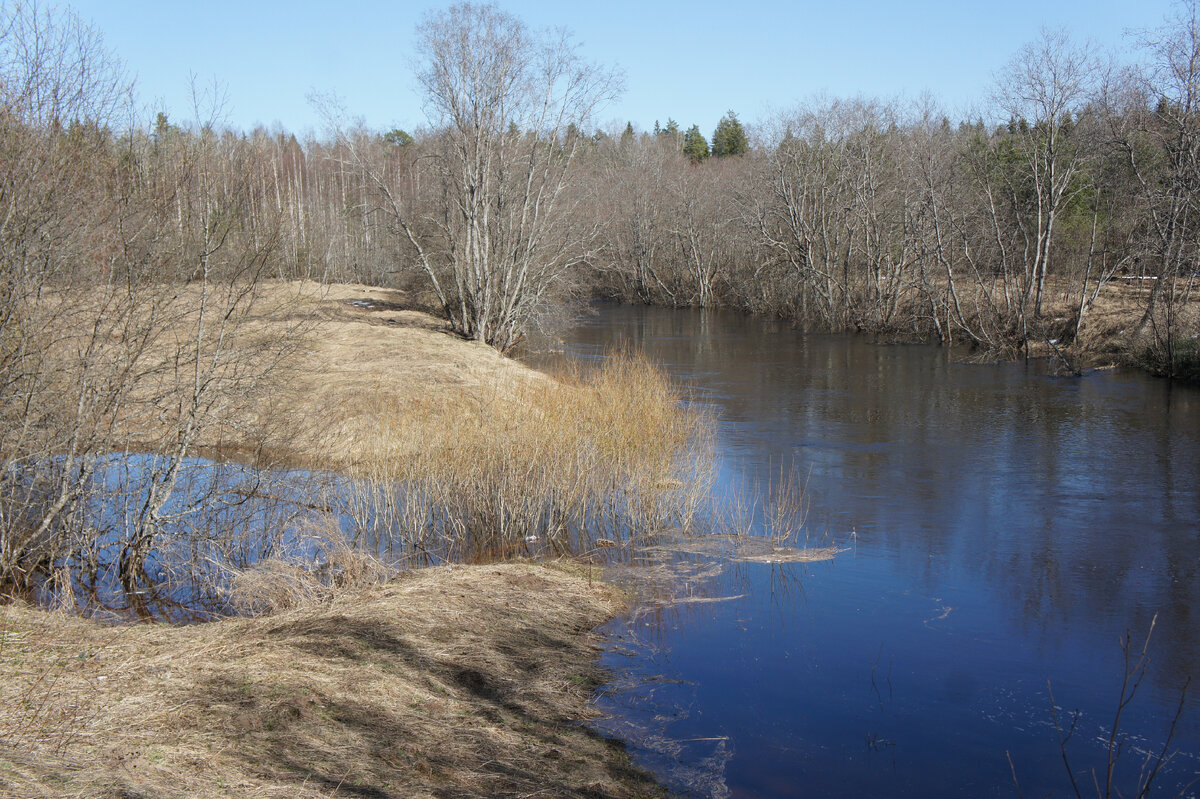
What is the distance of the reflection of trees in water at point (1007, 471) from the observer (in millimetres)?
10109

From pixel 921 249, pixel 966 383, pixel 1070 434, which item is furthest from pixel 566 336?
pixel 1070 434

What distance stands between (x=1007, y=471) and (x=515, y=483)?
29.0 feet

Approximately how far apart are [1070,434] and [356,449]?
13642mm

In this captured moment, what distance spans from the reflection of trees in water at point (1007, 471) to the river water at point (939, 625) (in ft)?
0.18

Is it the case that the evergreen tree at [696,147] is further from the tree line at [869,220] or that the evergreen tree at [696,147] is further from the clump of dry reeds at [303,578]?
the clump of dry reeds at [303,578]

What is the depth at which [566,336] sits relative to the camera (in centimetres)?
3656

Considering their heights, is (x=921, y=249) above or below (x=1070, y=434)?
above

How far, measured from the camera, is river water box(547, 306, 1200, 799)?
21.9 feet

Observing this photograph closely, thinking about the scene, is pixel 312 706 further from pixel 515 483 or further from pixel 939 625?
pixel 939 625

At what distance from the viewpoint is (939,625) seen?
9188 mm

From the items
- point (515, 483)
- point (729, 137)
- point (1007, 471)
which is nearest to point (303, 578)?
point (515, 483)

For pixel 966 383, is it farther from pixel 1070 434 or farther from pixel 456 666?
pixel 456 666

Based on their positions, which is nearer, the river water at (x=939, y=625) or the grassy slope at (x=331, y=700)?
the grassy slope at (x=331, y=700)

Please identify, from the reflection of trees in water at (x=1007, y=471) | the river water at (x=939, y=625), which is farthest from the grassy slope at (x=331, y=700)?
the reflection of trees in water at (x=1007, y=471)
